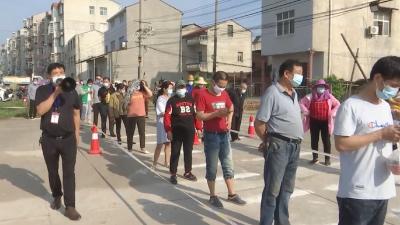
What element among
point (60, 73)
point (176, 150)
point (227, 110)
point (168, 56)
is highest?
point (168, 56)

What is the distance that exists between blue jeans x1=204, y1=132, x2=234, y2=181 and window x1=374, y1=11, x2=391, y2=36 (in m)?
30.2

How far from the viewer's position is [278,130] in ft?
16.6

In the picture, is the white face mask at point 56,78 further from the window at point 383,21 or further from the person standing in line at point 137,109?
the window at point 383,21

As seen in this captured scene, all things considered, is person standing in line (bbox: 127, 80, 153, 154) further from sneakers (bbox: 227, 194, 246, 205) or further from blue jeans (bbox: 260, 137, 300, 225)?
blue jeans (bbox: 260, 137, 300, 225)

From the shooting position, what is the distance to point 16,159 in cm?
1034

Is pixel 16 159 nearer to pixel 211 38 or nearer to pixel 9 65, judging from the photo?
pixel 211 38

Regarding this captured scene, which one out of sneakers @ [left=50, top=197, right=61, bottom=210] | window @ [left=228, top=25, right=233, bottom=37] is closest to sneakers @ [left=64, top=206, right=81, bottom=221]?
sneakers @ [left=50, top=197, right=61, bottom=210]

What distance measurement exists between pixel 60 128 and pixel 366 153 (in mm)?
3969

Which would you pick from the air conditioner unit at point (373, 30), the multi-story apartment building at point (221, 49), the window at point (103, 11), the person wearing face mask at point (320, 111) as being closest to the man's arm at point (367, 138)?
the person wearing face mask at point (320, 111)

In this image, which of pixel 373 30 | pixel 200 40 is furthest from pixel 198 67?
pixel 373 30

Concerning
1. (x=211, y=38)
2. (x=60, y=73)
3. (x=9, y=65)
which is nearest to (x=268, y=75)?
(x=211, y=38)

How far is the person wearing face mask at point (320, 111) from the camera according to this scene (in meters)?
9.48

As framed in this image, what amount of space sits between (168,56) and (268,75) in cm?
2179

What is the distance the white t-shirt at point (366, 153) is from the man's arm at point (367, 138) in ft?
0.15
